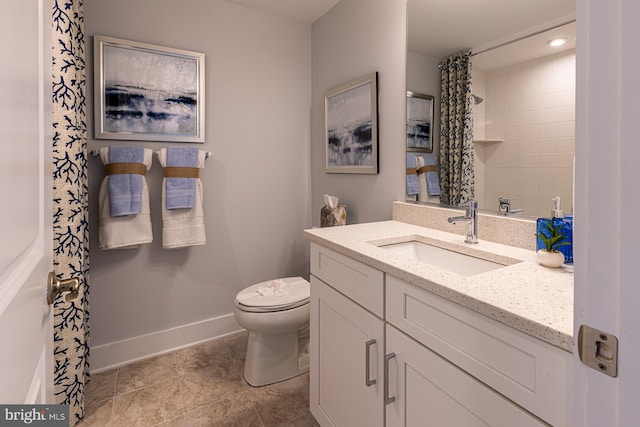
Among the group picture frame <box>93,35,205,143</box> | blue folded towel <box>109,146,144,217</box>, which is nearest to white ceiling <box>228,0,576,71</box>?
picture frame <box>93,35,205,143</box>

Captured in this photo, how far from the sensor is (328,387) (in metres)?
1.39

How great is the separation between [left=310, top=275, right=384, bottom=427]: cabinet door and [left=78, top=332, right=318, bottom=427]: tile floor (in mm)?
298

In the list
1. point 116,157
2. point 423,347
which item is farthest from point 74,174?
point 423,347

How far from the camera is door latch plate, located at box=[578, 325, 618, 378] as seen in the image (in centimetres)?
36

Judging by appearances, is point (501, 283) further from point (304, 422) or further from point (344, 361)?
point (304, 422)

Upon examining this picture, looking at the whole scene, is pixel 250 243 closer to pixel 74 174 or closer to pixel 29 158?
pixel 74 174

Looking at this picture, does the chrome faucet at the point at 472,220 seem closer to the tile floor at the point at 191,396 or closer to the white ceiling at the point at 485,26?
the white ceiling at the point at 485,26

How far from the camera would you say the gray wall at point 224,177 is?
80.4 inches

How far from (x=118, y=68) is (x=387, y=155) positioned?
1.70m

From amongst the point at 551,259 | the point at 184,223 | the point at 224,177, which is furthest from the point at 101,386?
the point at 551,259

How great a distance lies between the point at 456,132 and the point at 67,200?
1.80 m

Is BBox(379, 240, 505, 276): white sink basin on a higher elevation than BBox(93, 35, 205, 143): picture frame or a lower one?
lower

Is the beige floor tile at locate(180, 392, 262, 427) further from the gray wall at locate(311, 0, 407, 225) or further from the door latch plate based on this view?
the door latch plate

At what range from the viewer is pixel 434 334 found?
0.87 meters
